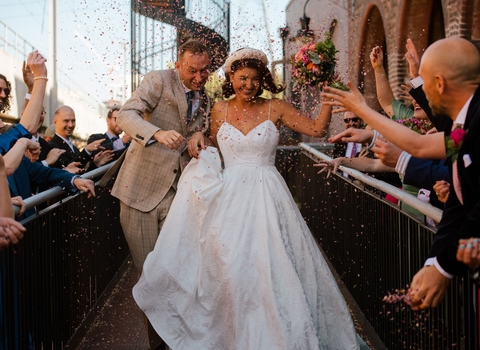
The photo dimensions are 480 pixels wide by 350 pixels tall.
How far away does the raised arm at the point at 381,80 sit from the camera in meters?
5.06

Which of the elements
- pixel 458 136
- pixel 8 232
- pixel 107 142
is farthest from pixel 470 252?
pixel 107 142

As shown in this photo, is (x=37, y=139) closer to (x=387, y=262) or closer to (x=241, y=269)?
(x=241, y=269)

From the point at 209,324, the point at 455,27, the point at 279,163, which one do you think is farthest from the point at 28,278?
the point at 279,163

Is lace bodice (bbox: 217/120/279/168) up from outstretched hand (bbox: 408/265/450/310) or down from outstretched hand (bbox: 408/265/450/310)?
up

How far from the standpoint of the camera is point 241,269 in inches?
189

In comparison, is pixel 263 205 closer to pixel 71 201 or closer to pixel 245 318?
pixel 245 318

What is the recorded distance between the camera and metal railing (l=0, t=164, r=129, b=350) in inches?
156

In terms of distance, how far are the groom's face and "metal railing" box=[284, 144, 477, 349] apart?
59.3 inches

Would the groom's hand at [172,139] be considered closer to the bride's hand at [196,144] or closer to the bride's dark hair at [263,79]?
the bride's hand at [196,144]

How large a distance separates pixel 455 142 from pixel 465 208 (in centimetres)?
26

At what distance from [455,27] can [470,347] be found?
6.21m

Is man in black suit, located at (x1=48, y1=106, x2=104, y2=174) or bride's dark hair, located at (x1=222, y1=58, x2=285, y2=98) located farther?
man in black suit, located at (x1=48, y1=106, x2=104, y2=174)

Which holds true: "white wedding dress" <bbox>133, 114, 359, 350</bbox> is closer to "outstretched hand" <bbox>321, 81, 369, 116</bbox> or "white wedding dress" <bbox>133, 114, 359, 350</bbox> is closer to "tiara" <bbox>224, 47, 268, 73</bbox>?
"tiara" <bbox>224, 47, 268, 73</bbox>

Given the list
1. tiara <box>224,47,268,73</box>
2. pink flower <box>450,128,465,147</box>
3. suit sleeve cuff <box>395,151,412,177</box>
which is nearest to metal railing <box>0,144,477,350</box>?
suit sleeve cuff <box>395,151,412,177</box>
